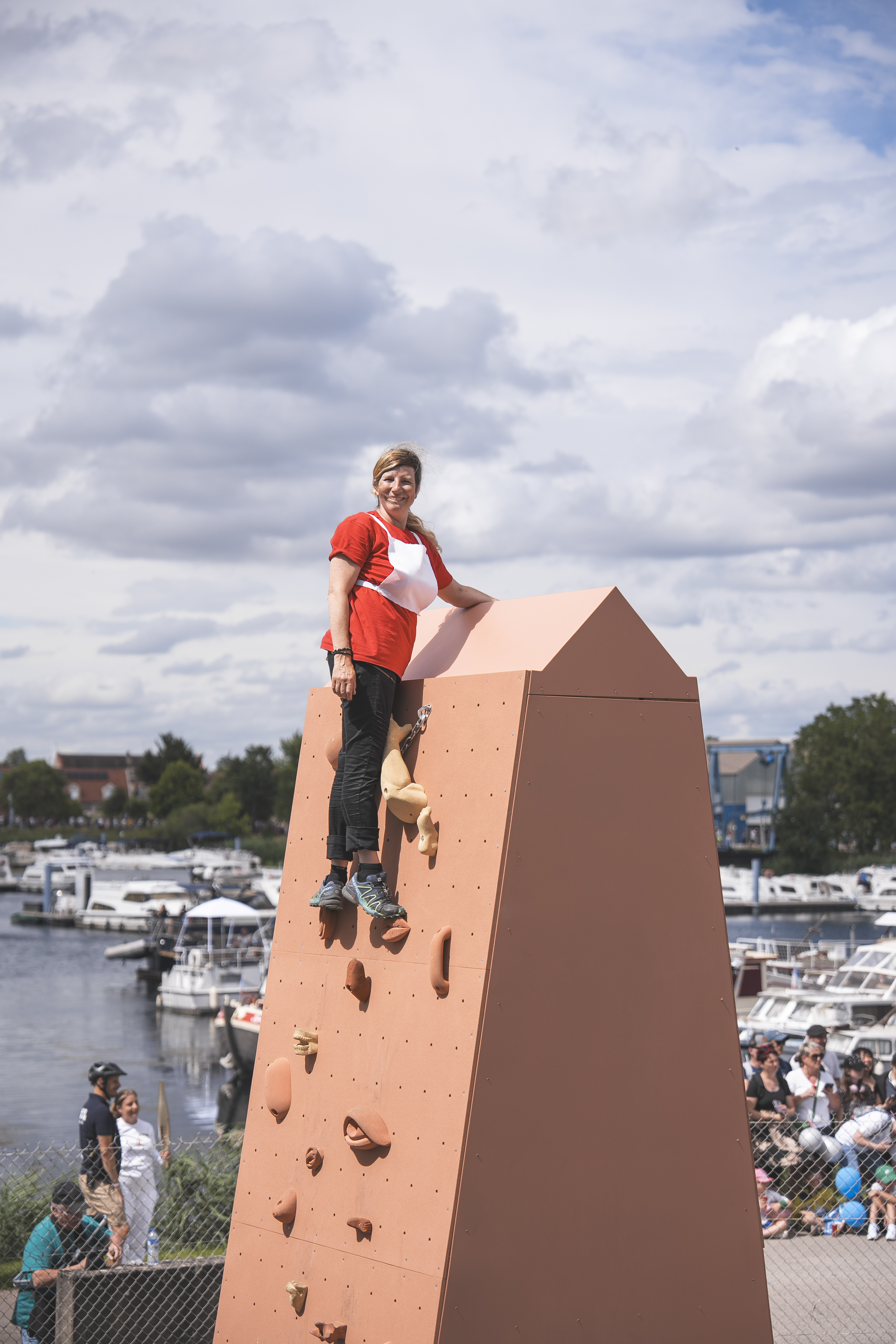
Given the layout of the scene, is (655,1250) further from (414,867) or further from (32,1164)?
(32,1164)

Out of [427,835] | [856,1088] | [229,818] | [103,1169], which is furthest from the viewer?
[229,818]

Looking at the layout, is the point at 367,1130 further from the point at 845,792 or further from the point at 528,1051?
the point at 845,792

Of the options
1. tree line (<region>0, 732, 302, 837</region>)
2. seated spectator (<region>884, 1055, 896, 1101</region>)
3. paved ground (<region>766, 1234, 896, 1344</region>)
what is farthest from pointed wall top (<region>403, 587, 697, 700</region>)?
tree line (<region>0, 732, 302, 837</region>)

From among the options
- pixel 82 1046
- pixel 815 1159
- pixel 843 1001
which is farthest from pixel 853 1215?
pixel 82 1046

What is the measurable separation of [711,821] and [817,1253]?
6245 mm

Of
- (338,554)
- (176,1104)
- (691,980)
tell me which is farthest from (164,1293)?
(176,1104)

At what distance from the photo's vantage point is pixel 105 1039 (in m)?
45.2

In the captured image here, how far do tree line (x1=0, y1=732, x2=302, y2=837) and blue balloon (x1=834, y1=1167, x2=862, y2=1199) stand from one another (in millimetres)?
126455

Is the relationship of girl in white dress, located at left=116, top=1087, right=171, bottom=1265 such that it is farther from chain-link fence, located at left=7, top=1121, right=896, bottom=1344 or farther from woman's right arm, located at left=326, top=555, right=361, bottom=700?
woman's right arm, located at left=326, top=555, right=361, bottom=700

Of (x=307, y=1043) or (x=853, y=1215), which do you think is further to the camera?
(x=853, y=1215)

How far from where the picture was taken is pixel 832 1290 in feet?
33.8

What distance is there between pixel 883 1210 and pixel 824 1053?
3214 millimetres

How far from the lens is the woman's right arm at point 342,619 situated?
20.1ft

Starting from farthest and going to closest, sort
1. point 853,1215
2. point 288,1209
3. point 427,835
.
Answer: point 853,1215
point 288,1209
point 427,835
